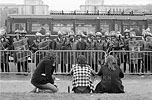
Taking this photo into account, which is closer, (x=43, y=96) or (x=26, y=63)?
(x=43, y=96)

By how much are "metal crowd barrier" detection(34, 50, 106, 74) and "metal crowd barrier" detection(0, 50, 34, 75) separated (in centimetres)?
57

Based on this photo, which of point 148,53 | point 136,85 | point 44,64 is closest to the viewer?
point 44,64

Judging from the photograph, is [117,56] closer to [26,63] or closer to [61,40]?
[61,40]

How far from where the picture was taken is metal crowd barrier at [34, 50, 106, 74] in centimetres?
1249

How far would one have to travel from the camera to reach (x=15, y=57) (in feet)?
42.8

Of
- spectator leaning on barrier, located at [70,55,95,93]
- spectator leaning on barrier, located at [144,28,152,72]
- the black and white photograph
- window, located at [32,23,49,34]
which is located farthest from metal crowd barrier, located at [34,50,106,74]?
window, located at [32,23,49,34]

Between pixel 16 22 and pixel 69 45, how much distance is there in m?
5.49

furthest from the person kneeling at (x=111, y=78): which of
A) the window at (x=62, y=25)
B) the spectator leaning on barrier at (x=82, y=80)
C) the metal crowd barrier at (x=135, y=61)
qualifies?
the window at (x=62, y=25)

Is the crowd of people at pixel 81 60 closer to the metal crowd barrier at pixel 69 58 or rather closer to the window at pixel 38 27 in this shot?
the metal crowd barrier at pixel 69 58

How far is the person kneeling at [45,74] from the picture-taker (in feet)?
28.6

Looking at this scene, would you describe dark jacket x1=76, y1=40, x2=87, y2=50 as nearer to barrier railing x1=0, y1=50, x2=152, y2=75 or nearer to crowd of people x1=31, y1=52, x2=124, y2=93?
barrier railing x1=0, y1=50, x2=152, y2=75

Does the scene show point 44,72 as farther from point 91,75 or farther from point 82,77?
point 91,75

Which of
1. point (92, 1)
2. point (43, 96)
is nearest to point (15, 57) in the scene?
point (43, 96)

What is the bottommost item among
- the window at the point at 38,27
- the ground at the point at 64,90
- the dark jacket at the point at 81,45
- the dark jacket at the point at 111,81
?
the ground at the point at 64,90
